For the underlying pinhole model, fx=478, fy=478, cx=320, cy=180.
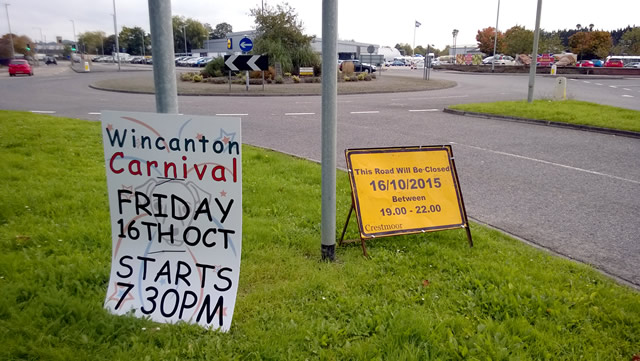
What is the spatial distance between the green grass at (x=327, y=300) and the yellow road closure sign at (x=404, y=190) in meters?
0.21

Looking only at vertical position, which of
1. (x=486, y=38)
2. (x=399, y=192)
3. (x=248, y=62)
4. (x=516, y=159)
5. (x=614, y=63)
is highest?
(x=486, y=38)

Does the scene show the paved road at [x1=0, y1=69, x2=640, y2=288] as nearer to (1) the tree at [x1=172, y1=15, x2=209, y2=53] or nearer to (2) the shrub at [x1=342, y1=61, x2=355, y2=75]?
(2) the shrub at [x1=342, y1=61, x2=355, y2=75]

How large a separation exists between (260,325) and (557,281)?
92.4 inches

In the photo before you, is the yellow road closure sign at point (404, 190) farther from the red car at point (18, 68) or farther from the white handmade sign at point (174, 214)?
the red car at point (18, 68)

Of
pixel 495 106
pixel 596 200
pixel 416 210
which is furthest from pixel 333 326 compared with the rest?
pixel 495 106

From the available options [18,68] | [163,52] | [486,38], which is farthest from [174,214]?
[486,38]

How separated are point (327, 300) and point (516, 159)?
21.3 ft

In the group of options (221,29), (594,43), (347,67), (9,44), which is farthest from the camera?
(221,29)

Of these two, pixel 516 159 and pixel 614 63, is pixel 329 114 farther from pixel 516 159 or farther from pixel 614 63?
pixel 614 63

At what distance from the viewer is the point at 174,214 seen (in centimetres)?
323

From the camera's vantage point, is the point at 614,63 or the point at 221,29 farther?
the point at 221,29

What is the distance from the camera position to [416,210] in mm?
4586

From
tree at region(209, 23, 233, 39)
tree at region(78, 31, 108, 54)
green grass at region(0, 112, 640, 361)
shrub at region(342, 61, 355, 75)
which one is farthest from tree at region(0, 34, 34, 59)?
green grass at region(0, 112, 640, 361)

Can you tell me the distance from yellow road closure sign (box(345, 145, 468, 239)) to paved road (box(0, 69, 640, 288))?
974mm
